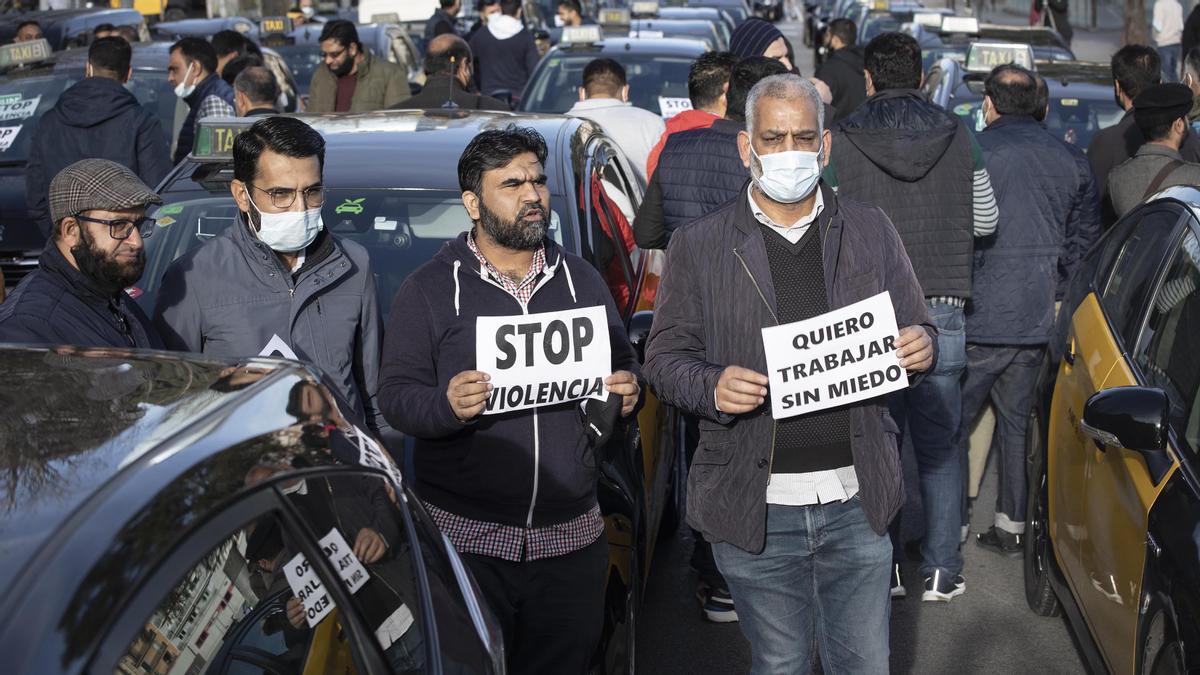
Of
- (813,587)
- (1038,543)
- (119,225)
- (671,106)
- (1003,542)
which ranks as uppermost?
(119,225)

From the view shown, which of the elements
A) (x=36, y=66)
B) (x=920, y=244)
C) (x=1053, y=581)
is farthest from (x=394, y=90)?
(x=1053, y=581)

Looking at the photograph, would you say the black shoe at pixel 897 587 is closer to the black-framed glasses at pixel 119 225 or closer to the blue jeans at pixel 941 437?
the blue jeans at pixel 941 437

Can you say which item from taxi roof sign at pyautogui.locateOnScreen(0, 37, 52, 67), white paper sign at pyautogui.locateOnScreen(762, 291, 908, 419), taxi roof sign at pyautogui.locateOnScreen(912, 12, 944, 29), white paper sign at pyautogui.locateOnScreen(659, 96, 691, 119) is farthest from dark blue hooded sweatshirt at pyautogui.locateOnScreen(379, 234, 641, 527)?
taxi roof sign at pyautogui.locateOnScreen(912, 12, 944, 29)

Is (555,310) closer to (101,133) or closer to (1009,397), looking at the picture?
(1009,397)

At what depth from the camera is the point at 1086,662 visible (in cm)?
566

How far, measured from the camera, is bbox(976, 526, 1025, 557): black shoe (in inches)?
278

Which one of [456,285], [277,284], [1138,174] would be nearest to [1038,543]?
[1138,174]

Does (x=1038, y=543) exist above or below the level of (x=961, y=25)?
below

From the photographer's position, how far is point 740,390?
3799mm

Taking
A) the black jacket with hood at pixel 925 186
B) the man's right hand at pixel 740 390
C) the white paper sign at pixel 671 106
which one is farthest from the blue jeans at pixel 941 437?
the white paper sign at pixel 671 106

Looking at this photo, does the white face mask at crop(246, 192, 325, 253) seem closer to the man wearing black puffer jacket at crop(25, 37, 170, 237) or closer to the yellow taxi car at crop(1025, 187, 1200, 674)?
the yellow taxi car at crop(1025, 187, 1200, 674)

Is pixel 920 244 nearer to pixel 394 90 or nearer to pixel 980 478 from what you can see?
pixel 980 478

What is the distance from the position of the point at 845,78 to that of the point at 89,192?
31.8 feet

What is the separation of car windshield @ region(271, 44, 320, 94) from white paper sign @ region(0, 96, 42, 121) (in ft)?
16.3
